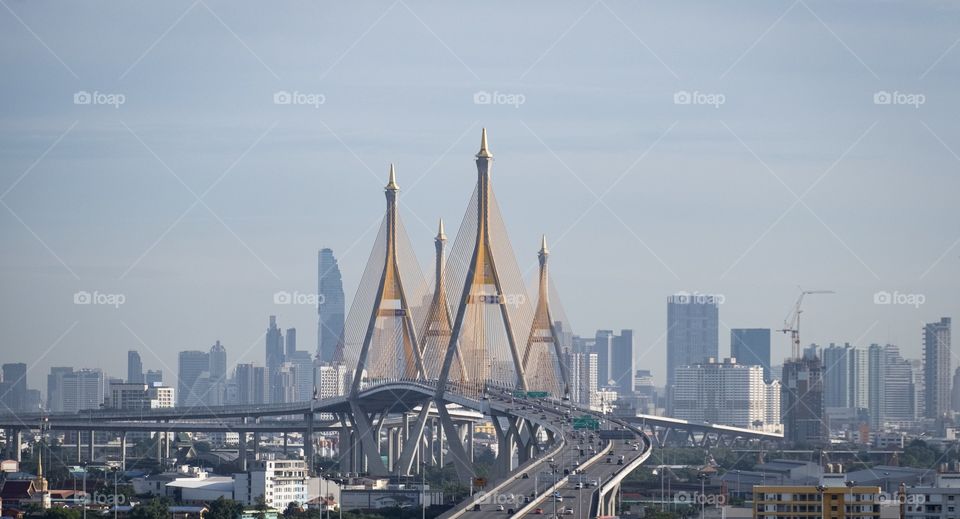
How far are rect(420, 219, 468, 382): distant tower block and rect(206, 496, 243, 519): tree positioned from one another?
57.2 feet

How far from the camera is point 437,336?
245 feet

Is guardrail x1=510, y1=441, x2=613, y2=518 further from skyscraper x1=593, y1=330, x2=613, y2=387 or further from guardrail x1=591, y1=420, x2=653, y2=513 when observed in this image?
skyscraper x1=593, y1=330, x2=613, y2=387

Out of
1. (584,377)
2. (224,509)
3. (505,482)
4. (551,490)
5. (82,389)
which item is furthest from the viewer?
(584,377)

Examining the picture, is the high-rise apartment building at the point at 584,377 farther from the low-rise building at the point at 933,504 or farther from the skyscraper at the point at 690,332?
the low-rise building at the point at 933,504

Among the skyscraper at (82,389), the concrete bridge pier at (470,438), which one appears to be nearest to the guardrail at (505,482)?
the concrete bridge pier at (470,438)

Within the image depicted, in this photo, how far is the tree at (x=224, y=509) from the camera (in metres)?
53.4

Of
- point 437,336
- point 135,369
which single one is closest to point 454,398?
point 437,336

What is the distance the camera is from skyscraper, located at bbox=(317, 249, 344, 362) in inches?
6019

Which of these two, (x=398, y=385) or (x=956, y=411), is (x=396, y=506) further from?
(x=956, y=411)

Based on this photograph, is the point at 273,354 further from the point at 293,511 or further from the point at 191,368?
the point at 293,511

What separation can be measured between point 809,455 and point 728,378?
6312 centimetres

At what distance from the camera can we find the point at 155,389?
419ft

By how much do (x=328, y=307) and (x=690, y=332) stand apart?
102ft
